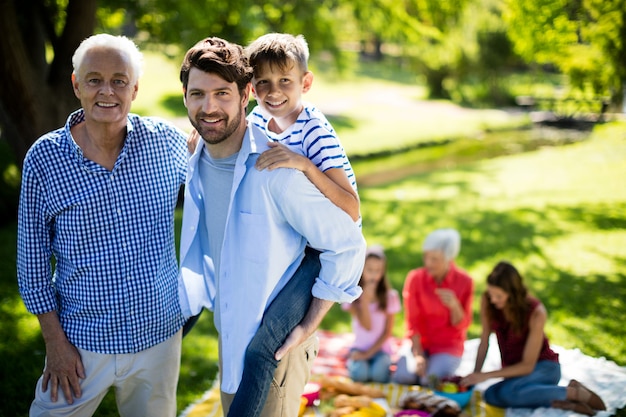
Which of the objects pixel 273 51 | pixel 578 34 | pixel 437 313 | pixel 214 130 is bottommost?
pixel 437 313

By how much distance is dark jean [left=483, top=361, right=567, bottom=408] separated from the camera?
4168 millimetres

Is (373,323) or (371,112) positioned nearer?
(373,323)

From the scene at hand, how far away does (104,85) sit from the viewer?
8.50ft

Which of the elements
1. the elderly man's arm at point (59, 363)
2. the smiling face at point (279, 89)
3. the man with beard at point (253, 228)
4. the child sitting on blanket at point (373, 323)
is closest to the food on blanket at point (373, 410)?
the child sitting on blanket at point (373, 323)

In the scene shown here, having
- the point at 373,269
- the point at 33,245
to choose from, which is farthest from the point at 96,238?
the point at 373,269

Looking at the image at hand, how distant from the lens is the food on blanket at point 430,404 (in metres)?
4.09

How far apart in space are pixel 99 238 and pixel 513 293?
2807 mm

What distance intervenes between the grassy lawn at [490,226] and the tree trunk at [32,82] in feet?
5.68

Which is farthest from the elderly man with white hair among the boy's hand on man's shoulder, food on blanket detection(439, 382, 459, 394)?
food on blanket detection(439, 382, 459, 394)

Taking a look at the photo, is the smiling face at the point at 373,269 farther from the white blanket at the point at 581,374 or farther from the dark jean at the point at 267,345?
the dark jean at the point at 267,345

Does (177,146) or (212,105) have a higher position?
(212,105)

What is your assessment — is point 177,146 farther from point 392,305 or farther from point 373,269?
point 392,305

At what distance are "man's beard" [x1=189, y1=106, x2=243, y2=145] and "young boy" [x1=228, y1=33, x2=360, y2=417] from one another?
0.17 m

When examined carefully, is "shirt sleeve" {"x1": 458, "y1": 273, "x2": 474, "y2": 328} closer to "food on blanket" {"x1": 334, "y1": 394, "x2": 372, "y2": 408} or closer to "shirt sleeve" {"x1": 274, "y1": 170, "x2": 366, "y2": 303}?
"food on blanket" {"x1": 334, "y1": 394, "x2": 372, "y2": 408}
